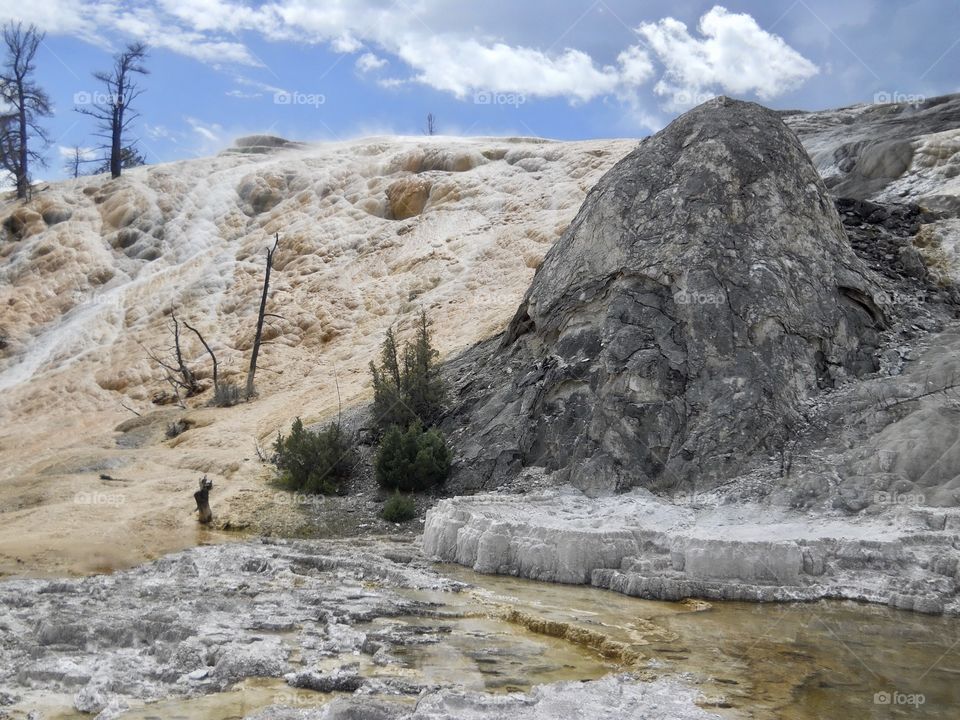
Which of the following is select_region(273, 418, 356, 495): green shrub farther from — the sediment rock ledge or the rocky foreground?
the rocky foreground

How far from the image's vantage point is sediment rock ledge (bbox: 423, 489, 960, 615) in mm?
9133

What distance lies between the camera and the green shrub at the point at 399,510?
1332 cm

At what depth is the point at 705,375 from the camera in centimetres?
1333

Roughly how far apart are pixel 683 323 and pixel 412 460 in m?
4.40

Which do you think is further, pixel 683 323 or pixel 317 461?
pixel 317 461

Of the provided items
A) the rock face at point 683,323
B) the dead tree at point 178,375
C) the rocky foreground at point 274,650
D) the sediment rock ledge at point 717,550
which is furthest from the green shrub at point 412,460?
the dead tree at point 178,375

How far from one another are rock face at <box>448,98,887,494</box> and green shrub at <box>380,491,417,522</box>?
0.88 m

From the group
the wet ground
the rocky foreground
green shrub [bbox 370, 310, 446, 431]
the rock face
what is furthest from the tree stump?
the rock face

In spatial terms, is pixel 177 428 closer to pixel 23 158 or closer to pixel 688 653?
pixel 688 653

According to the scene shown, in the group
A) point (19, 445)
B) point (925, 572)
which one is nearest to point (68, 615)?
point (925, 572)

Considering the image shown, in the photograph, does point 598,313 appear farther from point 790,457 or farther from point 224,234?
point 224,234

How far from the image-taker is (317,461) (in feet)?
48.5

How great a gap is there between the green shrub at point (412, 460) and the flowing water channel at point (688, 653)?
4621mm

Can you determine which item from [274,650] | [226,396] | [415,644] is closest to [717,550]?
[415,644]
